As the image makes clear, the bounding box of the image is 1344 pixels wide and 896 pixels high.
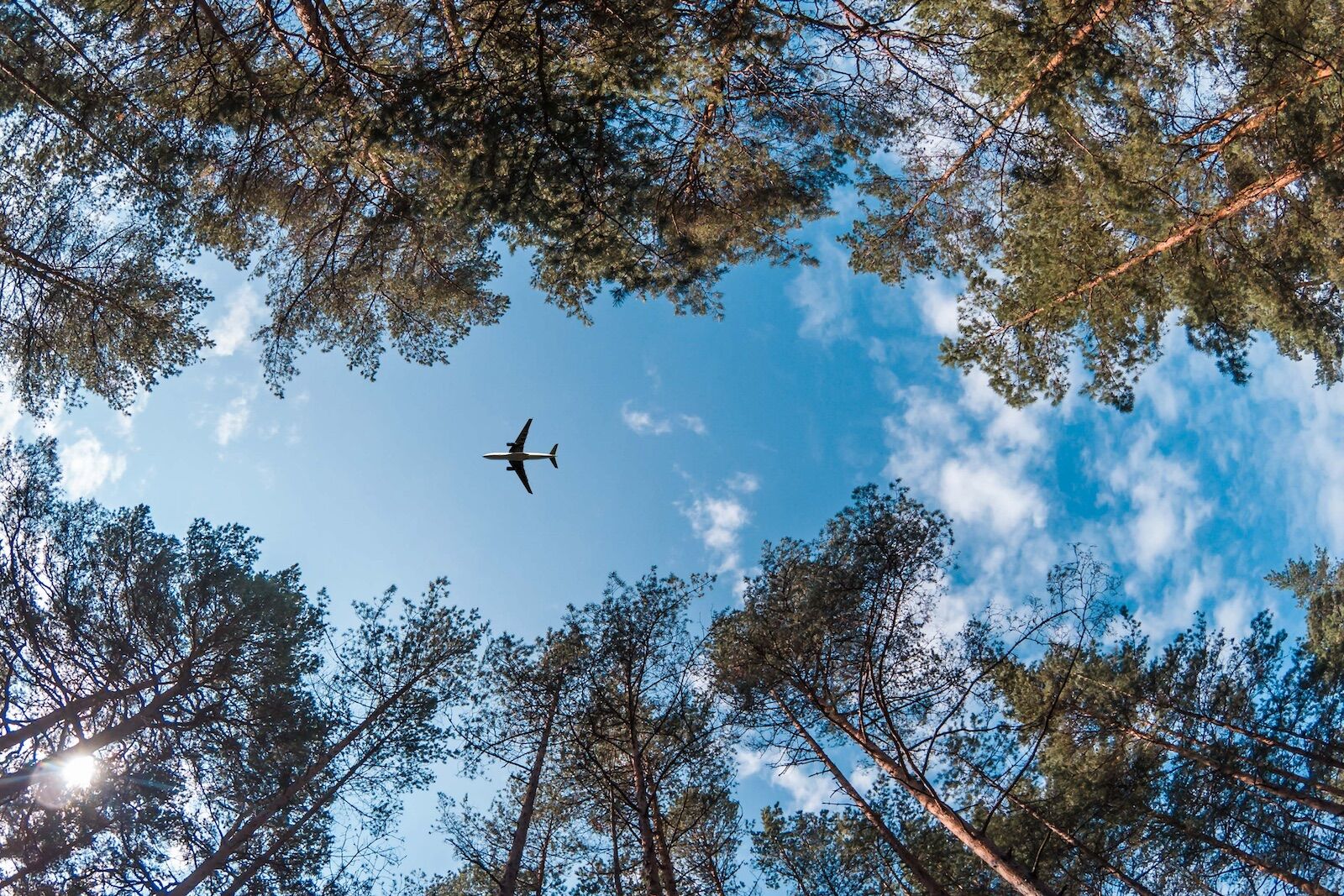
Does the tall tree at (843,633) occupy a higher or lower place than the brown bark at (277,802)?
higher

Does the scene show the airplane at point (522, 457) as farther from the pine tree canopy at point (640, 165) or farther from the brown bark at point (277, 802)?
the brown bark at point (277, 802)

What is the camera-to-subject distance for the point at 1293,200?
7.71m

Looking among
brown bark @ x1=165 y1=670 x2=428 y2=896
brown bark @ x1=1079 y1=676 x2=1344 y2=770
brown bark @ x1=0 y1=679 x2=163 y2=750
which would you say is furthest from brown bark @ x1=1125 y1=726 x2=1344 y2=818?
brown bark @ x1=0 y1=679 x2=163 y2=750

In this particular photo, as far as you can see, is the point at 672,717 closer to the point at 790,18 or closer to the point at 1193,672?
the point at 1193,672

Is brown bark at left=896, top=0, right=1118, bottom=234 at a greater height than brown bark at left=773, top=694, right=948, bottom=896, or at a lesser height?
greater

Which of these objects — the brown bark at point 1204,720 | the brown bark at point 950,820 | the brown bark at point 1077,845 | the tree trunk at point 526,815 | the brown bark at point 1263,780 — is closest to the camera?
the brown bark at point 950,820

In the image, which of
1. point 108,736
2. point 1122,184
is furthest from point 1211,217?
point 108,736

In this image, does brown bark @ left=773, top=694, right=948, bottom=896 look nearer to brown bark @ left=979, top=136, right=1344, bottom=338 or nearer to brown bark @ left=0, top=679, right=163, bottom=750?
brown bark @ left=979, top=136, right=1344, bottom=338

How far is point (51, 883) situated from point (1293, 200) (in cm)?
1723

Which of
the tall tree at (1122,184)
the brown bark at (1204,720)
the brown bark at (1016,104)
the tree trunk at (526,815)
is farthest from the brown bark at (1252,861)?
the brown bark at (1016,104)

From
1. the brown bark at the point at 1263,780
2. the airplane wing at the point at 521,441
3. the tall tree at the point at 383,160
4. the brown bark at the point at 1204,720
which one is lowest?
the brown bark at the point at 1263,780

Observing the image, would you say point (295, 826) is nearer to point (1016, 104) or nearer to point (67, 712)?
point (67, 712)

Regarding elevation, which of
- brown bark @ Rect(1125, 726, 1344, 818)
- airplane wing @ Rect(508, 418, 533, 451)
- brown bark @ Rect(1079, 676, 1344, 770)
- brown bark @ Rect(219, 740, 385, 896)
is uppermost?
airplane wing @ Rect(508, 418, 533, 451)

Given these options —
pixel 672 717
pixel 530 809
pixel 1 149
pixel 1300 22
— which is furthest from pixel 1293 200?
pixel 1 149
